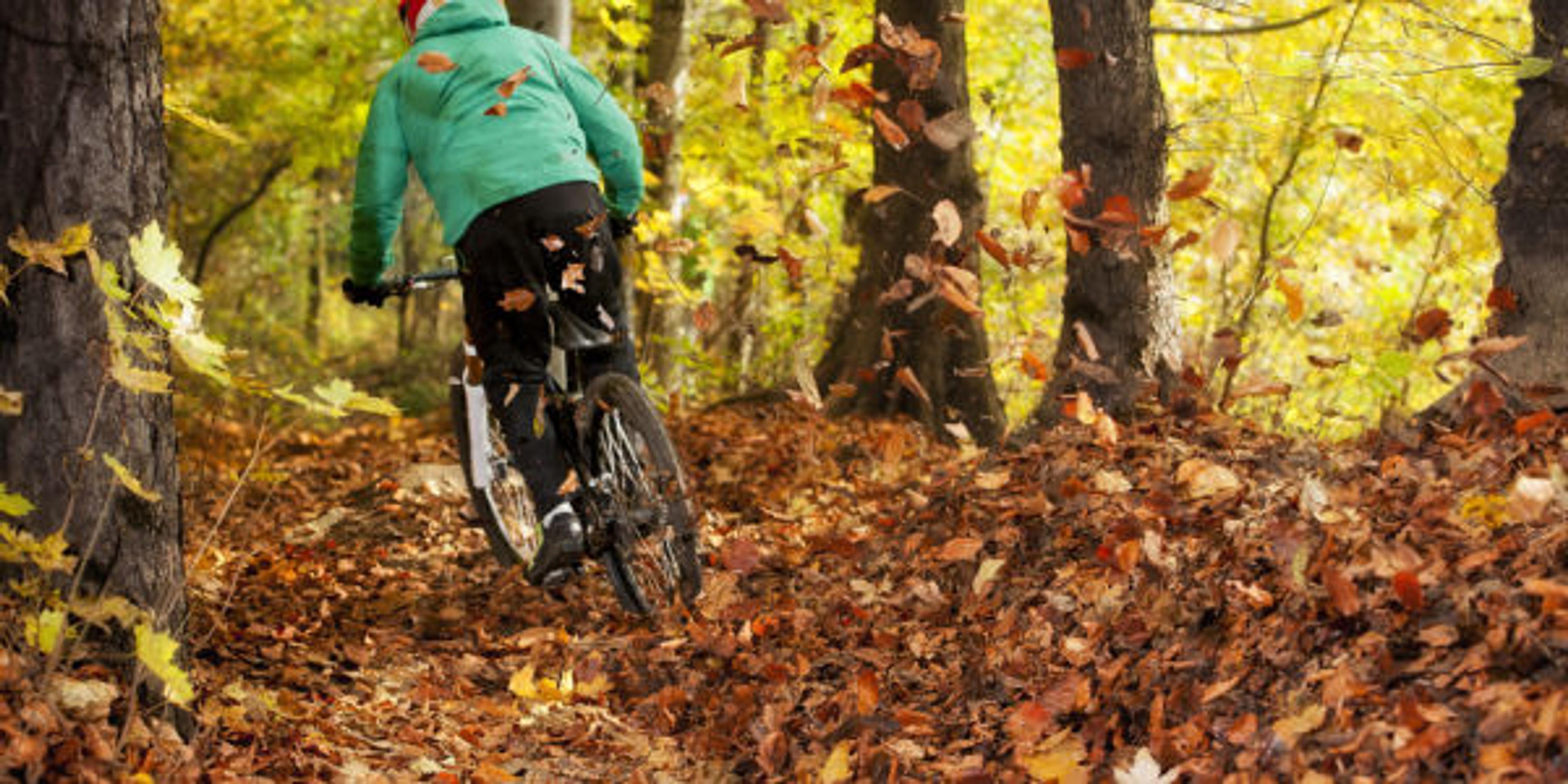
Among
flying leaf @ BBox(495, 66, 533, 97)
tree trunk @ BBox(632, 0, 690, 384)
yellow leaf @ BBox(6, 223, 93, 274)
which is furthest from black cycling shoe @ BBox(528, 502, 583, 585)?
tree trunk @ BBox(632, 0, 690, 384)

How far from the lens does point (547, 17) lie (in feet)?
21.4

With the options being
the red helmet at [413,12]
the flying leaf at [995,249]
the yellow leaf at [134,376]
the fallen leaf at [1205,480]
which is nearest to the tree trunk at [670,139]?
the red helmet at [413,12]

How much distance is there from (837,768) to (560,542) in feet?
5.17

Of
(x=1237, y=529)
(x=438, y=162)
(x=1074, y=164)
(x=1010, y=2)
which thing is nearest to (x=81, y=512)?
(x=438, y=162)

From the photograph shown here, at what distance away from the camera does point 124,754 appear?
110 inches

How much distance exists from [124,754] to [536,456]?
80.5 inches

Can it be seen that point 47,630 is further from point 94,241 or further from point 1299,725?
point 1299,725

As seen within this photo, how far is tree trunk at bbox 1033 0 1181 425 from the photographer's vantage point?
17.3ft

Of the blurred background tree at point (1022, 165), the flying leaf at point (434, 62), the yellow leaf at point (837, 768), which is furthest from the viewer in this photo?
the blurred background tree at point (1022, 165)

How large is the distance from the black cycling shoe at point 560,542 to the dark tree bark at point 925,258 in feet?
8.61

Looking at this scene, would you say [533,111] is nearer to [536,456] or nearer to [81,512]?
[536,456]

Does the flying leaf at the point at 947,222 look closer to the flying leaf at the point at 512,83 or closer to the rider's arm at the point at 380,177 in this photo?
the flying leaf at the point at 512,83

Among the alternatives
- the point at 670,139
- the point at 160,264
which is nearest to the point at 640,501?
the point at 160,264

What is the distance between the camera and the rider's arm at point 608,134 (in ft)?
15.3
